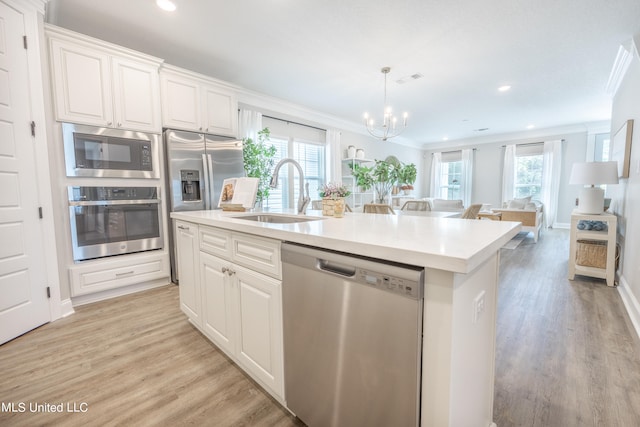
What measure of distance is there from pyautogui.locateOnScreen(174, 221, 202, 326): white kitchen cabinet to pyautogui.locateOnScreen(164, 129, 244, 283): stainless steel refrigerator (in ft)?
3.45

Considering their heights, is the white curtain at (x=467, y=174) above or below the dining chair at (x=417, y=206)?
above

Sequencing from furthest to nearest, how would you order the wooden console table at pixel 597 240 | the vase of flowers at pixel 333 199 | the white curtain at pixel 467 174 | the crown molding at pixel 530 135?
the white curtain at pixel 467 174
the crown molding at pixel 530 135
the wooden console table at pixel 597 240
the vase of flowers at pixel 333 199

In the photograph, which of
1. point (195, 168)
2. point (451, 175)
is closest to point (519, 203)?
point (451, 175)

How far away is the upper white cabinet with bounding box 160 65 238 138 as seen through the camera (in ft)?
9.91

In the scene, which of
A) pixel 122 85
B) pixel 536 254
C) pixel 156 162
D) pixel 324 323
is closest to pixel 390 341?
pixel 324 323

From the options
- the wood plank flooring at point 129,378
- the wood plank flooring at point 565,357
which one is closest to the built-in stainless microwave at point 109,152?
the wood plank flooring at point 129,378

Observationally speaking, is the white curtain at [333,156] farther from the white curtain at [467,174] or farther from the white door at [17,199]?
the white curtain at [467,174]

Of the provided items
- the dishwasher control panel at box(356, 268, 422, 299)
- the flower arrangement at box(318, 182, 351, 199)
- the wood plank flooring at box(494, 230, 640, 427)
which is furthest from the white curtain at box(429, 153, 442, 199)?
the dishwasher control panel at box(356, 268, 422, 299)

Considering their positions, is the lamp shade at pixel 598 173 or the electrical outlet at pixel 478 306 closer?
the electrical outlet at pixel 478 306

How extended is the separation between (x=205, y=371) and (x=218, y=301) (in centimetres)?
43

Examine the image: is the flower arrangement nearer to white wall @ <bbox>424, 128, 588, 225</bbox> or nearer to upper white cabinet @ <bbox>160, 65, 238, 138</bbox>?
upper white cabinet @ <bbox>160, 65, 238, 138</bbox>

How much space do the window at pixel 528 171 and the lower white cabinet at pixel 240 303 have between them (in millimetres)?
8261
